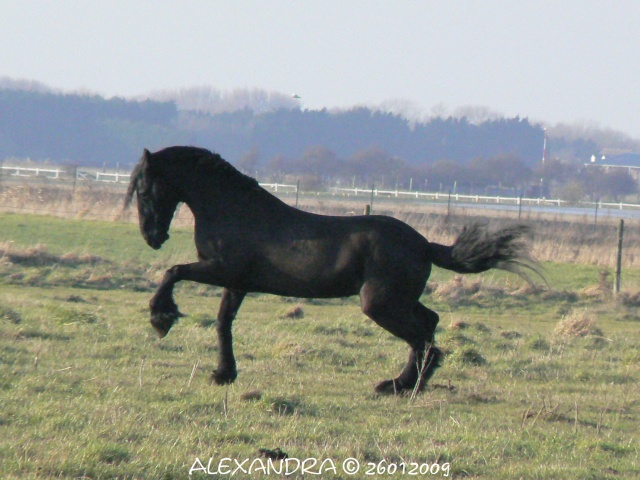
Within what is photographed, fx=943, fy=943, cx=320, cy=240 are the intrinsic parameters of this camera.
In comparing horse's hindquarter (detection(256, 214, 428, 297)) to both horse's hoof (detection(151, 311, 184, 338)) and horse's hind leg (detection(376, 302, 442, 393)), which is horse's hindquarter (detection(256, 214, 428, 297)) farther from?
horse's hoof (detection(151, 311, 184, 338))

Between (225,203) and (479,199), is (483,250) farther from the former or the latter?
(479,199)

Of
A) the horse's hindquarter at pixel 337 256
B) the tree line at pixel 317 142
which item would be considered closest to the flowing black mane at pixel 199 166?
the horse's hindquarter at pixel 337 256

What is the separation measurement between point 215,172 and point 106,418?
249 centimetres

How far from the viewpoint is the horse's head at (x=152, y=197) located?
7727 millimetres

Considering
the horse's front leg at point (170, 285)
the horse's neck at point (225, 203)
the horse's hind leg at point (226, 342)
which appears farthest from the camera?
the horse's hind leg at point (226, 342)

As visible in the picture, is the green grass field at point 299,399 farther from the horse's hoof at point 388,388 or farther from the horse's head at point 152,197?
the horse's head at point 152,197

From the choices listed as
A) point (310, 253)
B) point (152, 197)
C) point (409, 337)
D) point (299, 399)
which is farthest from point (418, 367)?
point (152, 197)

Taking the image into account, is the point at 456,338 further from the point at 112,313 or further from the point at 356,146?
the point at 356,146

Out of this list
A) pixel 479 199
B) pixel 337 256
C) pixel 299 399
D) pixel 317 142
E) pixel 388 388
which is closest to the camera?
pixel 299 399

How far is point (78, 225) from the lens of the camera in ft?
87.6

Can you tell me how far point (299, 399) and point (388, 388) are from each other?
92 centimetres

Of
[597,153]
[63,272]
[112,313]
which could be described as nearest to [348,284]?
[112,313]

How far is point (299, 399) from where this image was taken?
7164 millimetres

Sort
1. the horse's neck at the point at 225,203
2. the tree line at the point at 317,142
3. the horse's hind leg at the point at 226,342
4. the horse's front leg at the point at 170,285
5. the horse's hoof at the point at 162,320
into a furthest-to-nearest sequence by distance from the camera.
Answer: the tree line at the point at 317,142, the horse's hind leg at the point at 226,342, the horse's neck at the point at 225,203, the horse's hoof at the point at 162,320, the horse's front leg at the point at 170,285
